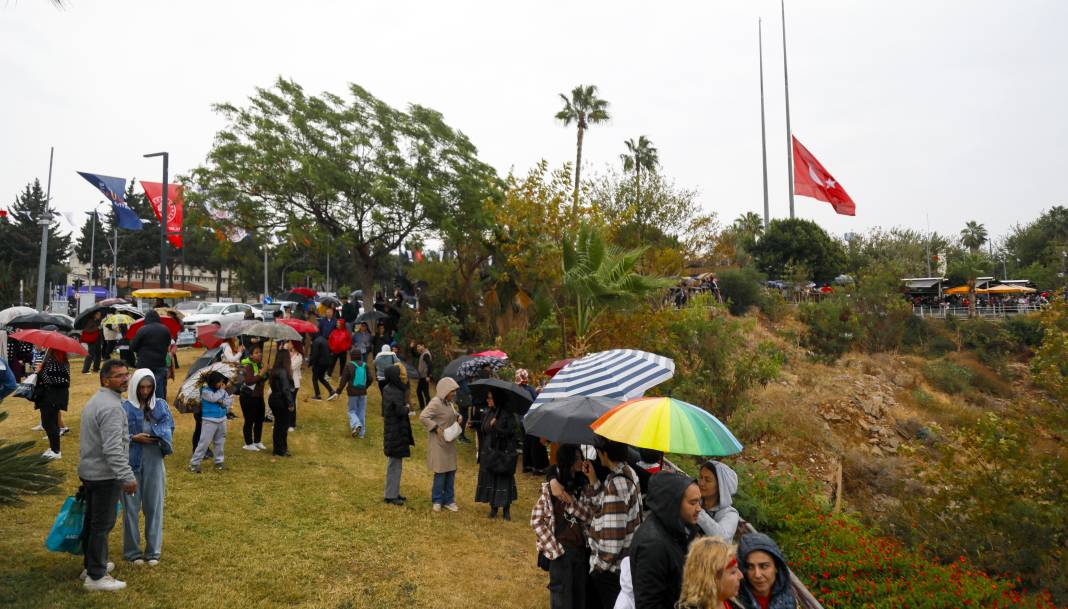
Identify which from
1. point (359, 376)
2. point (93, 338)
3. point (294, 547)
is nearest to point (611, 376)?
point (294, 547)

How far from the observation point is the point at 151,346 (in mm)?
10211

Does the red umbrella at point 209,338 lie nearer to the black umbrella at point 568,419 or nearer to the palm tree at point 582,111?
the black umbrella at point 568,419

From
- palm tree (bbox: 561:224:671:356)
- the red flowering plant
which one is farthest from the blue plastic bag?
palm tree (bbox: 561:224:671:356)

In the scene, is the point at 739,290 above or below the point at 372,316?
above

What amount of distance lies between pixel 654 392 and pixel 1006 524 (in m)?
5.77

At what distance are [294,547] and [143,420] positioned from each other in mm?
2118

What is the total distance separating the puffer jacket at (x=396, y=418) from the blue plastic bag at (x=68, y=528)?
3.59 meters

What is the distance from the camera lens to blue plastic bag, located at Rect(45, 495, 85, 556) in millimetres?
5320

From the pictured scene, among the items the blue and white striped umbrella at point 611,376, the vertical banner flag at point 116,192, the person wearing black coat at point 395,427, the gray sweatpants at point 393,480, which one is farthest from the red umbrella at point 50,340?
the vertical banner flag at point 116,192

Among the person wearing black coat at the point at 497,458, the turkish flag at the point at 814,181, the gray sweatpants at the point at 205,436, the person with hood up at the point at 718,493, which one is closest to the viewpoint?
the person with hood up at the point at 718,493

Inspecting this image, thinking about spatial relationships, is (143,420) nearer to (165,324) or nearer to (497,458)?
(497,458)

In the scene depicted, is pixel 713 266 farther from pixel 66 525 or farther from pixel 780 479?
pixel 66 525

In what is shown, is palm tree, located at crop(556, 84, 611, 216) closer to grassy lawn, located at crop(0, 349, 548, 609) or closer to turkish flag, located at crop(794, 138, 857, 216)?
turkish flag, located at crop(794, 138, 857, 216)

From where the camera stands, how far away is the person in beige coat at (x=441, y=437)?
827 centimetres
